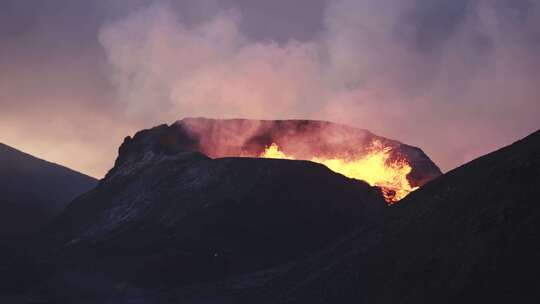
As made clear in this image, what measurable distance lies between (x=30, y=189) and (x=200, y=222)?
62.8 metres

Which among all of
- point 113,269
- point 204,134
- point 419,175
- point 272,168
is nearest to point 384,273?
point 113,269

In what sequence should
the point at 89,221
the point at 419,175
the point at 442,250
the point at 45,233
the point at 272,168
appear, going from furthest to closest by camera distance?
the point at 419,175
the point at 45,233
the point at 89,221
the point at 272,168
the point at 442,250

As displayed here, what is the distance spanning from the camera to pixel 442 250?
1233 inches

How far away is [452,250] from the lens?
101ft

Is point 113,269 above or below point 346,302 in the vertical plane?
above

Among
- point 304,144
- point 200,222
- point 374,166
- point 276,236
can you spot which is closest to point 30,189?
point 304,144

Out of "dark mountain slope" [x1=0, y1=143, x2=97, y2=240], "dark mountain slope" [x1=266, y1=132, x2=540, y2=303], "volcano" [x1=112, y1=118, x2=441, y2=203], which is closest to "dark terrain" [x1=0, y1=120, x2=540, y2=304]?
"dark mountain slope" [x1=266, y1=132, x2=540, y2=303]

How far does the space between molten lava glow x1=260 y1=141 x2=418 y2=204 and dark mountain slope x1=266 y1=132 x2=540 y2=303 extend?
124ft

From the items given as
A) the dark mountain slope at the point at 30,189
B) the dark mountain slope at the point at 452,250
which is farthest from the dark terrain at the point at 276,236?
the dark mountain slope at the point at 30,189

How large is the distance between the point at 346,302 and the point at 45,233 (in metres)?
49.7

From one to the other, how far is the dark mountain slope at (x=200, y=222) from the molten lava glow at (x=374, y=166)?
11.4 metres

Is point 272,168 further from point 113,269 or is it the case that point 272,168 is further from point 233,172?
point 113,269

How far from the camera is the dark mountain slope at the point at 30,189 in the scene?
92000mm

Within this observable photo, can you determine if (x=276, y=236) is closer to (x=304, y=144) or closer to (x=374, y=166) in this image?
(x=374, y=166)
